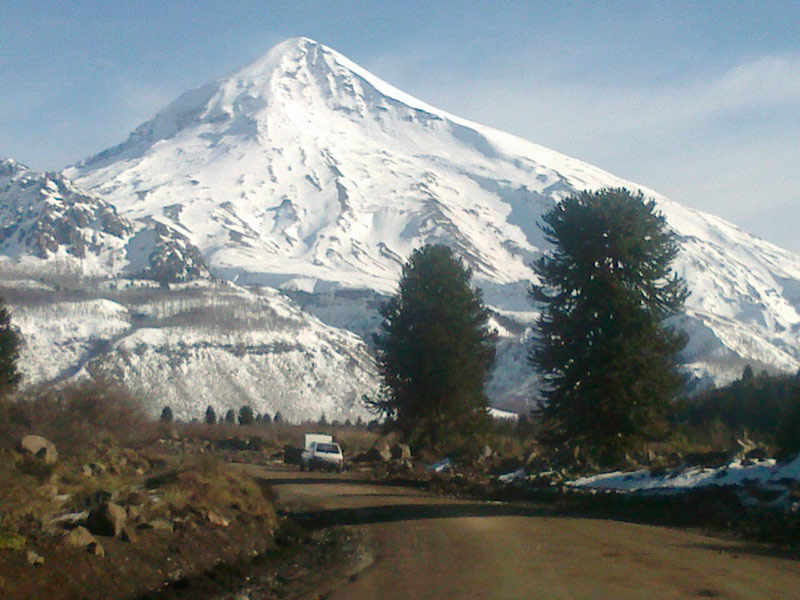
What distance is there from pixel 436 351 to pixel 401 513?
17.5 m

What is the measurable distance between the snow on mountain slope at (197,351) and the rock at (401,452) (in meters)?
60.6

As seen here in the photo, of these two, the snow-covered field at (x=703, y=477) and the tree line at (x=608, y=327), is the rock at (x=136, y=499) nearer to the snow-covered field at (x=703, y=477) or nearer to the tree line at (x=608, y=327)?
the snow-covered field at (x=703, y=477)

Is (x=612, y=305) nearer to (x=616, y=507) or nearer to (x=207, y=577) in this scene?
(x=616, y=507)

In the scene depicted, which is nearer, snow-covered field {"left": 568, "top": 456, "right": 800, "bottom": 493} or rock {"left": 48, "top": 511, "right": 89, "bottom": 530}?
rock {"left": 48, "top": 511, "right": 89, "bottom": 530}

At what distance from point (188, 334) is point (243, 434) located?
70.5 metres

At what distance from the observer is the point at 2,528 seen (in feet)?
30.7

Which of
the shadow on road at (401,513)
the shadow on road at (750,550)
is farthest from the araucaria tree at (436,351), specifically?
the shadow on road at (750,550)

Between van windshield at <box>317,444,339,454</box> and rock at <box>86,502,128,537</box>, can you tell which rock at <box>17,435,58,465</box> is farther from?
van windshield at <box>317,444,339,454</box>

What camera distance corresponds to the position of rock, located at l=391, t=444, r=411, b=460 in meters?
38.4

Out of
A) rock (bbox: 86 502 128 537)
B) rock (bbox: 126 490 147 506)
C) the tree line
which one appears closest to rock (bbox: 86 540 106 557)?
rock (bbox: 86 502 128 537)

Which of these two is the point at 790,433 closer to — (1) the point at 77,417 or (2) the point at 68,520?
(2) the point at 68,520

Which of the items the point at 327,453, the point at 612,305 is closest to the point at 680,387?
the point at 612,305

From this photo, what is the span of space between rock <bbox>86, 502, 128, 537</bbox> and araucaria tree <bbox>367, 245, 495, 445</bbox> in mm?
24507

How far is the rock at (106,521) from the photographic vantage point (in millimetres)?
10828
